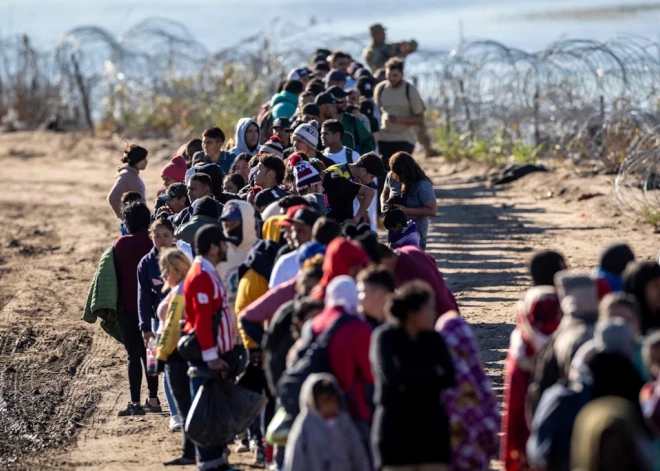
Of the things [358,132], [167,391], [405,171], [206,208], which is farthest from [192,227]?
[358,132]

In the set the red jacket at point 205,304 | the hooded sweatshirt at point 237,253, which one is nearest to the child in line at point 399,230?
the hooded sweatshirt at point 237,253

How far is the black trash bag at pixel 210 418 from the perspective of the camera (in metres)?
8.03

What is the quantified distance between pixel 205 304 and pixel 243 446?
133 centimetres

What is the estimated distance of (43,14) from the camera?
117188mm

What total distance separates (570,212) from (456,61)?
567cm

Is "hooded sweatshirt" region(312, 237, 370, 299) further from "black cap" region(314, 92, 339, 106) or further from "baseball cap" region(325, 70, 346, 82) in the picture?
"baseball cap" region(325, 70, 346, 82)

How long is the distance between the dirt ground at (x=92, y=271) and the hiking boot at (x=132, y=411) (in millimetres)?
91

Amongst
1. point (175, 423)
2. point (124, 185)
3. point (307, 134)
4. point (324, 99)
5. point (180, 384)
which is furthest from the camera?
point (324, 99)

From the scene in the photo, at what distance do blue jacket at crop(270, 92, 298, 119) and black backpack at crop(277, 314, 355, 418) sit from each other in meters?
8.15

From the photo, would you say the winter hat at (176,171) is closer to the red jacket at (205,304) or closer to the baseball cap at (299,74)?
the baseball cap at (299,74)

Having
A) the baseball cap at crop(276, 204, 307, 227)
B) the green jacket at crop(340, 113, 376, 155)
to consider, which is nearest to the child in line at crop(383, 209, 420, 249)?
the baseball cap at crop(276, 204, 307, 227)

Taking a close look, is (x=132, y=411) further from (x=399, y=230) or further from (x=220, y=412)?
(x=399, y=230)

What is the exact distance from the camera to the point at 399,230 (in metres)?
9.73

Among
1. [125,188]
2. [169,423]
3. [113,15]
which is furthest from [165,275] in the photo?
[113,15]
